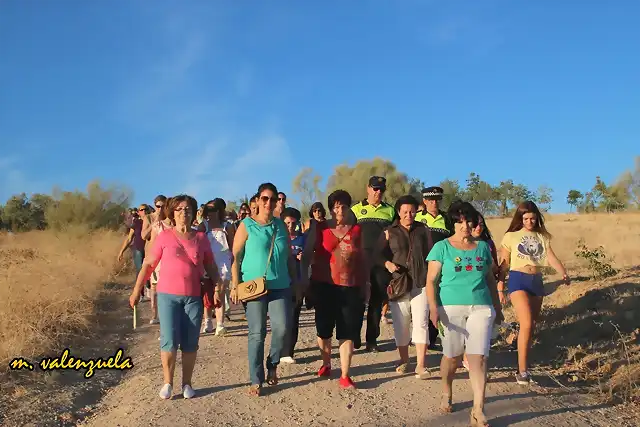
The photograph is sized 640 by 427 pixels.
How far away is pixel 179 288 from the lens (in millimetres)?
5141

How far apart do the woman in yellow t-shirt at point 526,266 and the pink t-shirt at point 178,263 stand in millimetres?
3151

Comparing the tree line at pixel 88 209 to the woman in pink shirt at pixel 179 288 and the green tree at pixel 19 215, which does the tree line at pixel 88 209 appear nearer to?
the green tree at pixel 19 215

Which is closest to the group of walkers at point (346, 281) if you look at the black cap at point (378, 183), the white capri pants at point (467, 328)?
the white capri pants at point (467, 328)

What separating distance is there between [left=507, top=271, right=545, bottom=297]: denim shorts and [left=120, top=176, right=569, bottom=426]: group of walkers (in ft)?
0.03

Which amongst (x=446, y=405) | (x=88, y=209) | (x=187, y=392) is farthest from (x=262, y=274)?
(x=88, y=209)

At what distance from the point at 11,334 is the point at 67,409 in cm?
221

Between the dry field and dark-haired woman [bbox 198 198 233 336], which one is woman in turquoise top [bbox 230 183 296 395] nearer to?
the dry field

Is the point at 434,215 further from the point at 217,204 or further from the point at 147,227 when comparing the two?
the point at 147,227

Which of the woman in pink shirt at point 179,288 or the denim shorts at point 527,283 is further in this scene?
the denim shorts at point 527,283

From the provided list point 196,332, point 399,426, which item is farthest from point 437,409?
point 196,332

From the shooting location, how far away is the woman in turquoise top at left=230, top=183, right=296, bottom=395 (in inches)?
208

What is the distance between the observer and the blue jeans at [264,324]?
5.27 m

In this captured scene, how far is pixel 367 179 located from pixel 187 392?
108ft

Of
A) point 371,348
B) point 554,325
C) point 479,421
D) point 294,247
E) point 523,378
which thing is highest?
point 294,247
